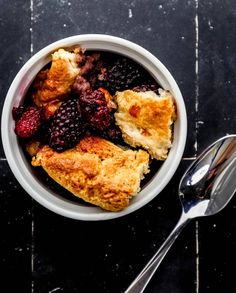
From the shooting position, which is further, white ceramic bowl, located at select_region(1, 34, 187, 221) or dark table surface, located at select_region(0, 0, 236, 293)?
dark table surface, located at select_region(0, 0, 236, 293)

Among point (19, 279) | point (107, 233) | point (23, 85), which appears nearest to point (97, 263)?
point (107, 233)

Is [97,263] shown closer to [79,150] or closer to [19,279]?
[19,279]

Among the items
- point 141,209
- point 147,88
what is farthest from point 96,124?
point 141,209

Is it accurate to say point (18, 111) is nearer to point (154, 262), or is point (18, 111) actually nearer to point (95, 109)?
point (95, 109)

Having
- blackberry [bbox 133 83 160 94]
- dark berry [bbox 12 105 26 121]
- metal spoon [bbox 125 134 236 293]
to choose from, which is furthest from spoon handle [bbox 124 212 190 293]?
dark berry [bbox 12 105 26 121]

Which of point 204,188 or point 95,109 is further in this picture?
point 204,188

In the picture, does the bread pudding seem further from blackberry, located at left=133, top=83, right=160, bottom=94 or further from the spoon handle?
the spoon handle
